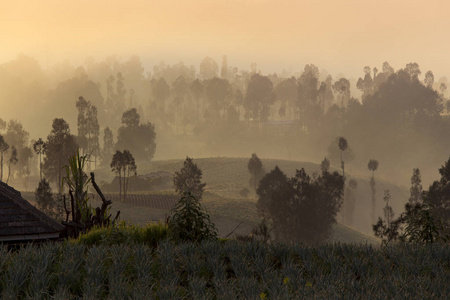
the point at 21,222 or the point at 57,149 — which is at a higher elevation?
the point at 57,149

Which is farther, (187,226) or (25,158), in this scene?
(25,158)

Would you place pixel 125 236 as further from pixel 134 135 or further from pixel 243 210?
pixel 134 135

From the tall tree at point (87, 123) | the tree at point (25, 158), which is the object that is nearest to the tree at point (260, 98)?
the tall tree at point (87, 123)

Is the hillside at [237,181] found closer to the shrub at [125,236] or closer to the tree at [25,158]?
the tree at [25,158]

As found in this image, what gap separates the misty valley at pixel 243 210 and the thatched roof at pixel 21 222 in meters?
0.04

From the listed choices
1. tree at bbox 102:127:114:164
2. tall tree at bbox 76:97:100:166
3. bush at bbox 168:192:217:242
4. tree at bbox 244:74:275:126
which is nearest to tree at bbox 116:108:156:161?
tall tree at bbox 76:97:100:166

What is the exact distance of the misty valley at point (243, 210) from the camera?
9.39m

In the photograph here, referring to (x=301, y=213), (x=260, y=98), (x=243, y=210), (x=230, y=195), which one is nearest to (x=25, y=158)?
(x=230, y=195)

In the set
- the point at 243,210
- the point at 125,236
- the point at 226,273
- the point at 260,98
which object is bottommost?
the point at 243,210

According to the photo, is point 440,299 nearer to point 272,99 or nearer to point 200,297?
point 200,297

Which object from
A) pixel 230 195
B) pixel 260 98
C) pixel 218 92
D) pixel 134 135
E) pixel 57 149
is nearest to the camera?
pixel 57 149

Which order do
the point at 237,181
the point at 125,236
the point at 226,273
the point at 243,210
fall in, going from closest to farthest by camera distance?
the point at 226,273
the point at 125,236
the point at 243,210
the point at 237,181

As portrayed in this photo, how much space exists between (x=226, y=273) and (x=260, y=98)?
173 meters

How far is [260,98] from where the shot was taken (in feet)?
596
